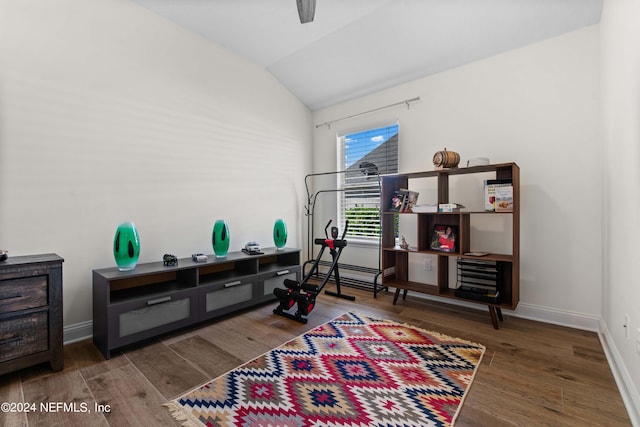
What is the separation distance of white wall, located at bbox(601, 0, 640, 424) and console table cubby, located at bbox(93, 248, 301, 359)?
2.73 meters

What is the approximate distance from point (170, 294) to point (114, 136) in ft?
4.79

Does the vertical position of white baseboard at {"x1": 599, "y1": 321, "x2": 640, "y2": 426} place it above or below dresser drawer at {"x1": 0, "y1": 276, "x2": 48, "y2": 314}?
below

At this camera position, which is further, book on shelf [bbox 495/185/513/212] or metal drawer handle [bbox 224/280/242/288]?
metal drawer handle [bbox 224/280/242/288]

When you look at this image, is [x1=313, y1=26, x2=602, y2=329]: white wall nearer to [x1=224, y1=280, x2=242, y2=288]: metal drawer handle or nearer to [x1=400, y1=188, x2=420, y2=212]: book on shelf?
[x1=400, y1=188, x2=420, y2=212]: book on shelf

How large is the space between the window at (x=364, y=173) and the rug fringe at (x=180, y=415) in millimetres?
2968

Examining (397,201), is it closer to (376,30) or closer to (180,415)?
(376,30)

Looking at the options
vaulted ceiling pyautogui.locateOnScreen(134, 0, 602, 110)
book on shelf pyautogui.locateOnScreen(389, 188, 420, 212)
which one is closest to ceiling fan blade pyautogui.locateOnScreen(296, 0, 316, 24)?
vaulted ceiling pyautogui.locateOnScreen(134, 0, 602, 110)

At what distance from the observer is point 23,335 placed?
1.76 m

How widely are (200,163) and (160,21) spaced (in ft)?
4.60

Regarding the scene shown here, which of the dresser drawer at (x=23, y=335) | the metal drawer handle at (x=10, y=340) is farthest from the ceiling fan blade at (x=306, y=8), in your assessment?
the metal drawer handle at (x=10, y=340)

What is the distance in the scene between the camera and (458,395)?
1635 millimetres

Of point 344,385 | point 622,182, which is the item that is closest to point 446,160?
point 622,182

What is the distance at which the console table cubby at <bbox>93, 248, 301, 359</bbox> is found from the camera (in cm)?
208

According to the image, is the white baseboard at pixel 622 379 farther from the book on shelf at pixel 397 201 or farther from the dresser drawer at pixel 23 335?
the dresser drawer at pixel 23 335
